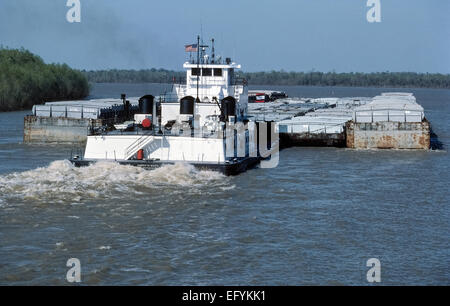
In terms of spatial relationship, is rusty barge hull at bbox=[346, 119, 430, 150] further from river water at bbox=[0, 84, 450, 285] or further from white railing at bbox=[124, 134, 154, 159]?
white railing at bbox=[124, 134, 154, 159]

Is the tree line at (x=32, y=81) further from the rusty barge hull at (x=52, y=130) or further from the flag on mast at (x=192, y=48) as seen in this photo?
the flag on mast at (x=192, y=48)

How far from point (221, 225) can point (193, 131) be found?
36.6 feet

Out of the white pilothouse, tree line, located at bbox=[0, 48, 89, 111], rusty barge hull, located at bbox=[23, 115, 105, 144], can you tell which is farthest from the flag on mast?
tree line, located at bbox=[0, 48, 89, 111]

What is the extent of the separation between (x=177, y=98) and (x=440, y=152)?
18.8 m

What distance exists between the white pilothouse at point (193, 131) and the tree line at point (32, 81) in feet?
170

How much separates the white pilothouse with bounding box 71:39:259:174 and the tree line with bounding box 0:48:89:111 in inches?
2040

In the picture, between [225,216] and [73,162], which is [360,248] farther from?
[73,162]

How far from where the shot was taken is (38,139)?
4803 cm

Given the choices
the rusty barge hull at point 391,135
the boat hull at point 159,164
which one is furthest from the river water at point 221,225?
the rusty barge hull at point 391,135

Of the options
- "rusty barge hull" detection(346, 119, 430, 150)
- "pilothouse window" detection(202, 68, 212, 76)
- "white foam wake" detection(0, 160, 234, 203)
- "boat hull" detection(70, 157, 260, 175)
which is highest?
"pilothouse window" detection(202, 68, 212, 76)

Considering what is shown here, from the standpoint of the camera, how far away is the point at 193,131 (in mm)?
34656

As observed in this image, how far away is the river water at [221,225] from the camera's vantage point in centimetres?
1902

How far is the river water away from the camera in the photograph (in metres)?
19.0
